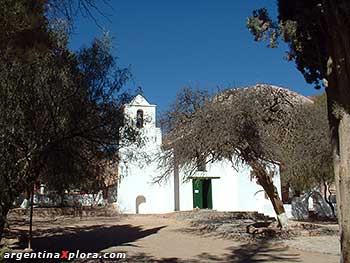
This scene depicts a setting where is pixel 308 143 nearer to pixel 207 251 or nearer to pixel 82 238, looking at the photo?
pixel 207 251

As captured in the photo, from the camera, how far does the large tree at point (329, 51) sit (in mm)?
7047

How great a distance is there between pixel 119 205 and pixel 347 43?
82.0 ft

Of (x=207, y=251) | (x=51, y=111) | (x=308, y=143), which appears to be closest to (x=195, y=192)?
(x=308, y=143)

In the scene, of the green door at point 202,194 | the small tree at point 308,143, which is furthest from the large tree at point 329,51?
the green door at point 202,194

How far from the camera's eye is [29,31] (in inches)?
296

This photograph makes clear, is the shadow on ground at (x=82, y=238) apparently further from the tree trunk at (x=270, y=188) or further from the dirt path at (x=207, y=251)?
the tree trunk at (x=270, y=188)

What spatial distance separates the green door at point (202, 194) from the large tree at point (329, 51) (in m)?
24.5

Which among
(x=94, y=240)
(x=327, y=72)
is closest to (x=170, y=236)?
(x=94, y=240)

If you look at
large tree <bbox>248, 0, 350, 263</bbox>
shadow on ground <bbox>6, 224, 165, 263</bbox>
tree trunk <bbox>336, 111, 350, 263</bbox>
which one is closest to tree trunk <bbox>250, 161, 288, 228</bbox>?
shadow on ground <bbox>6, 224, 165, 263</bbox>

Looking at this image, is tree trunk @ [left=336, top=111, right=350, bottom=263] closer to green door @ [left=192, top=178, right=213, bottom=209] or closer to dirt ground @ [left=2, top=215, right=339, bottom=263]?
dirt ground @ [left=2, top=215, right=339, bottom=263]

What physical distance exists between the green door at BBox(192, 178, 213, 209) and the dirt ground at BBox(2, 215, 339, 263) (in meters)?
11.3

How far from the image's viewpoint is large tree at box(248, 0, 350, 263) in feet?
23.1

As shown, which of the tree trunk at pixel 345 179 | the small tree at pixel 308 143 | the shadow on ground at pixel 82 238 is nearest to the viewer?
the tree trunk at pixel 345 179

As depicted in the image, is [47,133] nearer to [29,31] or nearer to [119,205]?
[29,31]
